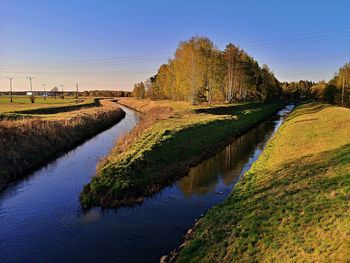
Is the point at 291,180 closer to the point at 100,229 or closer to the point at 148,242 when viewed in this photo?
the point at 148,242

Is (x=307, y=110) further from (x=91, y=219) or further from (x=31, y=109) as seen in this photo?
(x=91, y=219)

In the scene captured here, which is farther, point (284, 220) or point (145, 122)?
point (145, 122)

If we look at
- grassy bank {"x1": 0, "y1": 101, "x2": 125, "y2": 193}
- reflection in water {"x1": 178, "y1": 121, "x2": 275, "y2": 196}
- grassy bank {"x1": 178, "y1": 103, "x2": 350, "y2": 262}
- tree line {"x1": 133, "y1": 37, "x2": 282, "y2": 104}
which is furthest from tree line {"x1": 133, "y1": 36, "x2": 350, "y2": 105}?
grassy bank {"x1": 178, "y1": 103, "x2": 350, "y2": 262}

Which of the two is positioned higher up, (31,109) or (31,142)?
(31,109)

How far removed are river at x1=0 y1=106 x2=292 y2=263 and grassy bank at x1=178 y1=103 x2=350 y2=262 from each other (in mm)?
1670

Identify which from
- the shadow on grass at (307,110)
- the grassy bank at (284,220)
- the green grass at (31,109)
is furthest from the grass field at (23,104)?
the grassy bank at (284,220)

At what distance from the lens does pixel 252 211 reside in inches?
535

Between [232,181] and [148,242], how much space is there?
965cm

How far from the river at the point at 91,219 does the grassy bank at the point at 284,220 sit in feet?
5.48

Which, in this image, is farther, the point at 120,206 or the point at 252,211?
the point at 120,206

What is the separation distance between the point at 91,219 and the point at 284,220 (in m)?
9.01

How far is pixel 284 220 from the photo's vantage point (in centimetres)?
1173

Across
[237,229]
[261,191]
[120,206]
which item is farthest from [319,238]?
[120,206]

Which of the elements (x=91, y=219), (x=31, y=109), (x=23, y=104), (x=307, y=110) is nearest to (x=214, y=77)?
(x=307, y=110)
